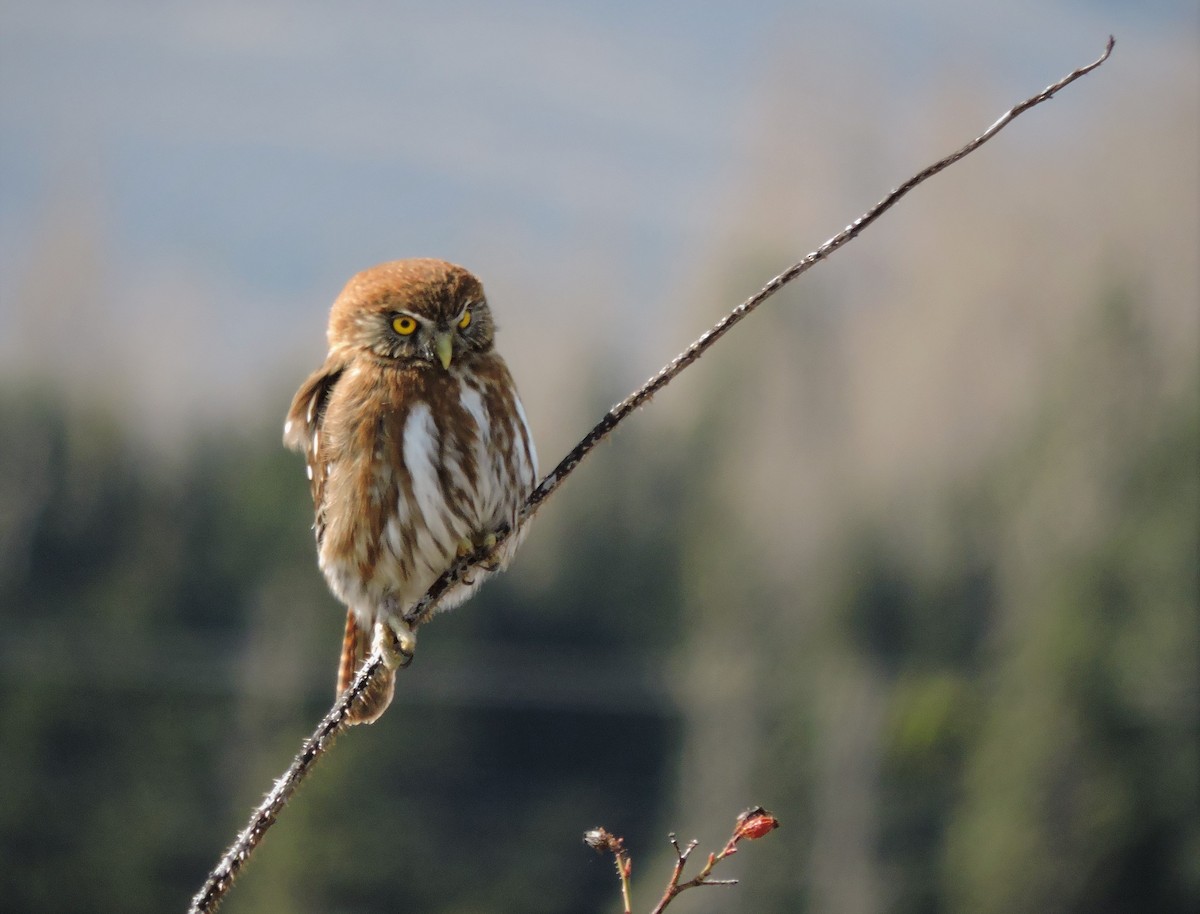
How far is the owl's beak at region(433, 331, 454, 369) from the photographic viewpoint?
3070 millimetres

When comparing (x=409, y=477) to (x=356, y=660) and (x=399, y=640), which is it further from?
(x=356, y=660)

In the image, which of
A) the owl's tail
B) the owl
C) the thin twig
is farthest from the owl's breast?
the thin twig

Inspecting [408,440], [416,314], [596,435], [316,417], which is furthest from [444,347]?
[596,435]

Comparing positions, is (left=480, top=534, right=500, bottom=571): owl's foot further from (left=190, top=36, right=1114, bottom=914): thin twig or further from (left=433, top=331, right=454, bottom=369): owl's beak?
(left=190, top=36, right=1114, bottom=914): thin twig

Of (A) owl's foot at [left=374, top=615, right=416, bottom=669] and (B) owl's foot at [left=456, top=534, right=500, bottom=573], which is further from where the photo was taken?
(B) owl's foot at [left=456, top=534, right=500, bottom=573]

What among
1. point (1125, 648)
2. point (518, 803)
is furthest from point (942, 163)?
point (518, 803)

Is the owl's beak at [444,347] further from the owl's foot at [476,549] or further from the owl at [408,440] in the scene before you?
the owl's foot at [476,549]

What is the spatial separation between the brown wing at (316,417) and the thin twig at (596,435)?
3.91 ft

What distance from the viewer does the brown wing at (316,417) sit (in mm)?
3209

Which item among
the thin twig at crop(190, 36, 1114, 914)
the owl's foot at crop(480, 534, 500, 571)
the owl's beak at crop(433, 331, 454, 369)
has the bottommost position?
the thin twig at crop(190, 36, 1114, 914)

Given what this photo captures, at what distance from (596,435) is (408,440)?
1178mm

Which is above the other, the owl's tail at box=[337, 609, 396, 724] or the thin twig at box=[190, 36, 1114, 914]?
the owl's tail at box=[337, 609, 396, 724]

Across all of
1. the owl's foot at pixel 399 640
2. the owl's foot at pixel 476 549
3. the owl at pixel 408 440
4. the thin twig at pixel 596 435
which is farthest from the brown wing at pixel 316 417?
the thin twig at pixel 596 435

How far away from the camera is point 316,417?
3.24m
